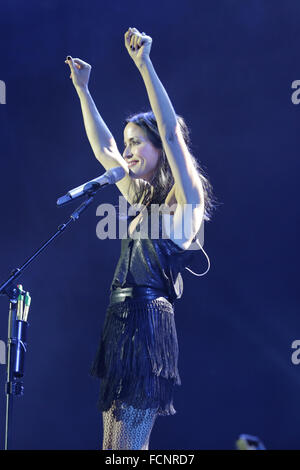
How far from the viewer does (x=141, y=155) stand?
1953 mm

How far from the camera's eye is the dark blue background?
3.00m

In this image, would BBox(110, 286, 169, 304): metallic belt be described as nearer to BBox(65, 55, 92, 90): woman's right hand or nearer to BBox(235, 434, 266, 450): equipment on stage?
BBox(235, 434, 266, 450): equipment on stage

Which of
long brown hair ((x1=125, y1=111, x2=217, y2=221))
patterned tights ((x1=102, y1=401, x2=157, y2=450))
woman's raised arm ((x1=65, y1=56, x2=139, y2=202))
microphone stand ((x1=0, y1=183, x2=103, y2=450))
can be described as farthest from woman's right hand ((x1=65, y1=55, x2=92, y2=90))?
patterned tights ((x1=102, y1=401, x2=157, y2=450))

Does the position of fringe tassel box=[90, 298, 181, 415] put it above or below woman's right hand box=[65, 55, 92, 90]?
below

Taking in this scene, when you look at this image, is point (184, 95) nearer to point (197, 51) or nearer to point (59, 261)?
point (197, 51)

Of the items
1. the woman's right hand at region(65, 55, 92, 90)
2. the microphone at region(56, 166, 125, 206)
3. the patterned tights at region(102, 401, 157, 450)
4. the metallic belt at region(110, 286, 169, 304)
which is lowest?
the patterned tights at region(102, 401, 157, 450)

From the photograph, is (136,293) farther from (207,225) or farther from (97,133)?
(207,225)

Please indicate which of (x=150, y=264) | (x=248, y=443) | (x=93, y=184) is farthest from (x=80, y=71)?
(x=248, y=443)

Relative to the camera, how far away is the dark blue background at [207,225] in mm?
3002

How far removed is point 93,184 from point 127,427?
0.63 m

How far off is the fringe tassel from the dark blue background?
132cm
